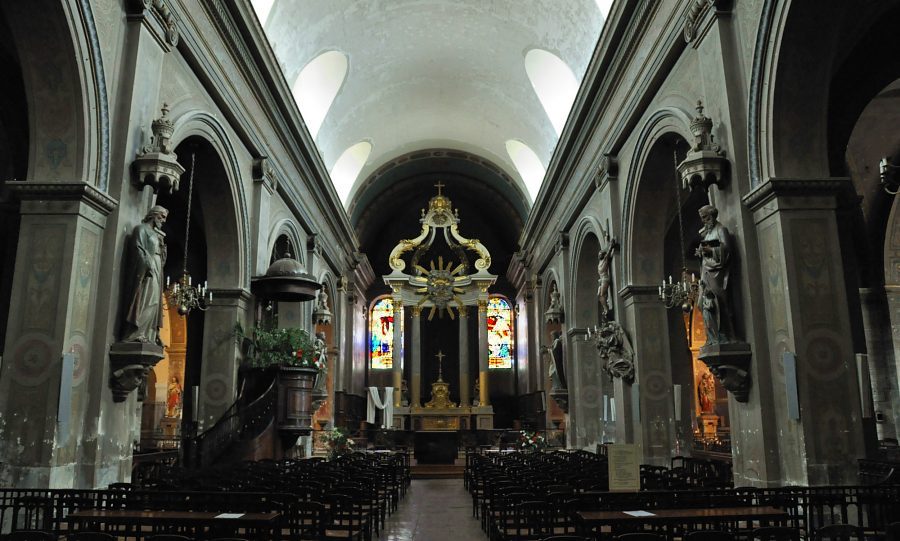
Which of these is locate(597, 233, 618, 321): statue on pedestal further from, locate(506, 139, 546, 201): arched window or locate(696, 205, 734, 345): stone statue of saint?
locate(506, 139, 546, 201): arched window

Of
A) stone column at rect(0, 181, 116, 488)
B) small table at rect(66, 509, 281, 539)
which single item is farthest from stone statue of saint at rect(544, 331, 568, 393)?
small table at rect(66, 509, 281, 539)

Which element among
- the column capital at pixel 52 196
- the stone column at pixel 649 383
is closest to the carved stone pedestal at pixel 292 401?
the stone column at pixel 649 383

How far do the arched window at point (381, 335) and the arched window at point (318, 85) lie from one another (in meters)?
14.8

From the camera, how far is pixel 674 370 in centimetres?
1880

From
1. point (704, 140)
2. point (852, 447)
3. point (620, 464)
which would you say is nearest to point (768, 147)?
point (704, 140)

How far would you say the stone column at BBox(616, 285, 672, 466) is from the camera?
1314 cm

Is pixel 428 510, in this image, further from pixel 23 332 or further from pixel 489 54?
pixel 489 54

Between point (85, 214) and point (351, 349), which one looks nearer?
point (85, 214)

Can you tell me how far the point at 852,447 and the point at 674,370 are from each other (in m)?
11.0

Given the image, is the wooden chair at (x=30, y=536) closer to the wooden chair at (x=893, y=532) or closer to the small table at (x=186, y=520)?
the small table at (x=186, y=520)

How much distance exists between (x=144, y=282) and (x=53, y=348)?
130 cm

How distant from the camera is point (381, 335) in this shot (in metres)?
34.9

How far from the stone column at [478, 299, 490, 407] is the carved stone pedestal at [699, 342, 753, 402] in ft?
68.3

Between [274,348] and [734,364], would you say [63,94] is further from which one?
[734,364]
